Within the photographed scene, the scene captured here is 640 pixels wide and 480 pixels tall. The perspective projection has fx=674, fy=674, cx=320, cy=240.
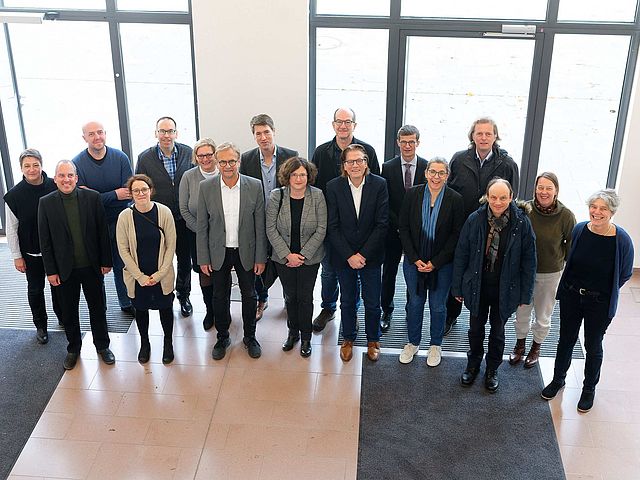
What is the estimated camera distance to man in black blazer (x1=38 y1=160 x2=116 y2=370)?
4.39 m

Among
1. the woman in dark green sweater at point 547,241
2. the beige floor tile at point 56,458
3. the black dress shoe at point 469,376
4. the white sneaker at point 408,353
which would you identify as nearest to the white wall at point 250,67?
the white sneaker at point 408,353

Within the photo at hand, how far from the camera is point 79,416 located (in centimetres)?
430

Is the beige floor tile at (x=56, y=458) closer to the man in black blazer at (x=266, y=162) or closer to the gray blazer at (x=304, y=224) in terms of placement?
the gray blazer at (x=304, y=224)

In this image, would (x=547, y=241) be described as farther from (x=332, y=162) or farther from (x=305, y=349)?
(x=305, y=349)

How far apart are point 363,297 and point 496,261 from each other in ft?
3.32

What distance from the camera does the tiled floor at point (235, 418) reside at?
390 centimetres

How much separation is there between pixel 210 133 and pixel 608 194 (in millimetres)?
3469

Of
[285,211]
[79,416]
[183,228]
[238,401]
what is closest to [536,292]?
[285,211]

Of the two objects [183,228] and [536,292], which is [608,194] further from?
[183,228]

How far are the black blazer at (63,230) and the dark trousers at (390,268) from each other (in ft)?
6.59

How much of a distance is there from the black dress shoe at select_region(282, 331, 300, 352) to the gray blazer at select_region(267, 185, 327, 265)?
0.72 meters

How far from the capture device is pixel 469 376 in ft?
15.1

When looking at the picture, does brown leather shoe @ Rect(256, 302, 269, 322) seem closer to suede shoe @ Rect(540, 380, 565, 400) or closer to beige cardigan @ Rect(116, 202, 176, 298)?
beige cardigan @ Rect(116, 202, 176, 298)

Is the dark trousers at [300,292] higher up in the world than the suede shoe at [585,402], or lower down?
higher up
